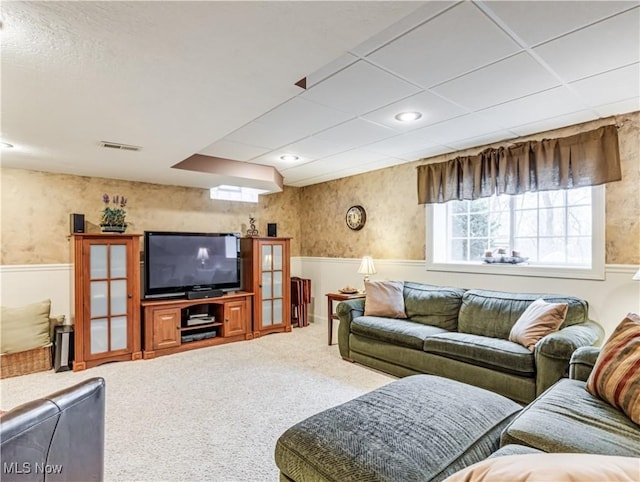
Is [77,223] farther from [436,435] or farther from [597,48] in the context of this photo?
[597,48]

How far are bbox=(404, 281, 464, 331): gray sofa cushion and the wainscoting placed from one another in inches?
14.2

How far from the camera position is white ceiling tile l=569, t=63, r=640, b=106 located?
2.23 metres

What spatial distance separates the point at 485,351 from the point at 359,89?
219 centimetres

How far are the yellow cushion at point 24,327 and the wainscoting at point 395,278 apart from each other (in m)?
0.34

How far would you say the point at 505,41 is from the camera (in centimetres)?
187

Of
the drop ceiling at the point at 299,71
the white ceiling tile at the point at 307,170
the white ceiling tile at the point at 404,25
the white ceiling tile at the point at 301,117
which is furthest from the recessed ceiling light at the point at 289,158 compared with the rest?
the white ceiling tile at the point at 404,25

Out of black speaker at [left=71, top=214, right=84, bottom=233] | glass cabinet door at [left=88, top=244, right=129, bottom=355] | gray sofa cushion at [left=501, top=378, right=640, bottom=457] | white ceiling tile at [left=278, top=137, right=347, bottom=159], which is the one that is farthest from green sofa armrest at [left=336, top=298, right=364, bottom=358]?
black speaker at [left=71, top=214, right=84, bottom=233]

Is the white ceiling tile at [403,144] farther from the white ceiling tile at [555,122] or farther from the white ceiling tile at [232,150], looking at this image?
the white ceiling tile at [232,150]

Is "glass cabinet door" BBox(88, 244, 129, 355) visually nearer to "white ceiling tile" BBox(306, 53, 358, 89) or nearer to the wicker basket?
the wicker basket

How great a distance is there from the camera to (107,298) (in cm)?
390

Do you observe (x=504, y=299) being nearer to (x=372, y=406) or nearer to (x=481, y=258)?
(x=481, y=258)

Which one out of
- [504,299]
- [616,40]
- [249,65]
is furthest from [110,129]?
[504,299]

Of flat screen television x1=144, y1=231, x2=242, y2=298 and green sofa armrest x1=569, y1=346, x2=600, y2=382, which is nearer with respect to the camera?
green sofa armrest x1=569, y1=346, x2=600, y2=382

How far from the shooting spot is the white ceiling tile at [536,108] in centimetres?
257
